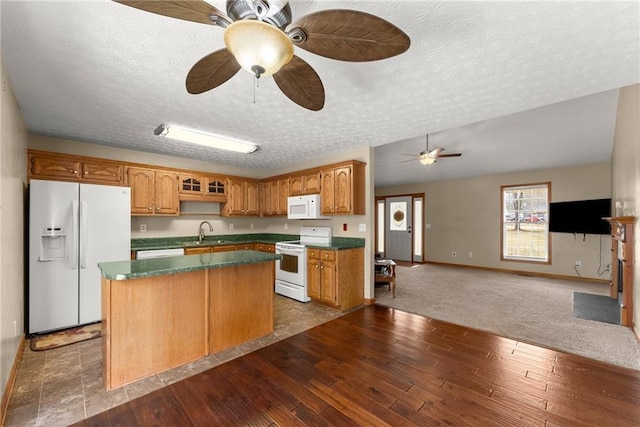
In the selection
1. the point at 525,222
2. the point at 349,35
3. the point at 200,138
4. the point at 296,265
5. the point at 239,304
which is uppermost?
the point at 200,138

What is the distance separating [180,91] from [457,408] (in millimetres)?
3427

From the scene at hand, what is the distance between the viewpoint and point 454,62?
2.01 metres

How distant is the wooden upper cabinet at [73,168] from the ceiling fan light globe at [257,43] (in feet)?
12.9

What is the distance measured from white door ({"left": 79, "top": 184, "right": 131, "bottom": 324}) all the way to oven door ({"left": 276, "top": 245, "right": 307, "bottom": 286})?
2274 millimetres

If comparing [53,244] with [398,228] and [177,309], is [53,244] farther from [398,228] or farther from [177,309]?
[398,228]

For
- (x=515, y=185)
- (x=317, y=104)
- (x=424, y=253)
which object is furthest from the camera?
(x=424, y=253)

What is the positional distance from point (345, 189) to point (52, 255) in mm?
3833

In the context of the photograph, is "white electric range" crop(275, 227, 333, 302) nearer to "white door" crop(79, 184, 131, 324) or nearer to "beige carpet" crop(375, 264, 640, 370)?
"beige carpet" crop(375, 264, 640, 370)

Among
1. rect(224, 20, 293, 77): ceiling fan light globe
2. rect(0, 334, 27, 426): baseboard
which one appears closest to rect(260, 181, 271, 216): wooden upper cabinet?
rect(0, 334, 27, 426): baseboard

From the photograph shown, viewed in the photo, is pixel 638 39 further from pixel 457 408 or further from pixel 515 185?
pixel 515 185

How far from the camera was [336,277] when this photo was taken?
3945mm

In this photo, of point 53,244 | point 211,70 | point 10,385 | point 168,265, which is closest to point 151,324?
point 168,265

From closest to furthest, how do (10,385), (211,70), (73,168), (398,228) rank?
(211,70) → (10,385) → (73,168) → (398,228)

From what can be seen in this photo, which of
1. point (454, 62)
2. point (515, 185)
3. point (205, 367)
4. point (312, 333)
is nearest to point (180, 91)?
point (454, 62)
